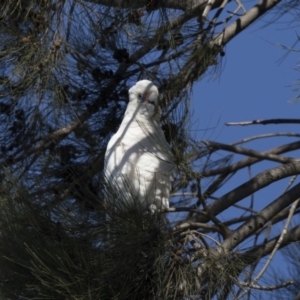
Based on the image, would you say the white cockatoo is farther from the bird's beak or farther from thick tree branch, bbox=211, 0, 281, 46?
thick tree branch, bbox=211, 0, 281, 46

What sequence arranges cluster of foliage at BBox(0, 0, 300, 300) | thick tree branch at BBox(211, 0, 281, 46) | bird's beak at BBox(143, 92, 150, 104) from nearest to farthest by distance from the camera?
cluster of foliage at BBox(0, 0, 300, 300) < bird's beak at BBox(143, 92, 150, 104) < thick tree branch at BBox(211, 0, 281, 46)

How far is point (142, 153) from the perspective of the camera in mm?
2998

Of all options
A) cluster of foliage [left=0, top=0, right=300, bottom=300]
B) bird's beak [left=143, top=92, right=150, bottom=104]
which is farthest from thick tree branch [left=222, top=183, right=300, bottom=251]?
bird's beak [left=143, top=92, right=150, bottom=104]

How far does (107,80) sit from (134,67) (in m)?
0.09

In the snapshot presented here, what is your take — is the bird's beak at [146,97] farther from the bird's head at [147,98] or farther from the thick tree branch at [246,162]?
the thick tree branch at [246,162]

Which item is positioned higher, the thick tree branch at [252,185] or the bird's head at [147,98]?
the bird's head at [147,98]

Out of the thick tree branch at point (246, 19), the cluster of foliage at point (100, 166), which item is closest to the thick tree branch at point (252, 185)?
the cluster of foliage at point (100, 166)

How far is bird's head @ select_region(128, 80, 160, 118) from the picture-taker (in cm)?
310

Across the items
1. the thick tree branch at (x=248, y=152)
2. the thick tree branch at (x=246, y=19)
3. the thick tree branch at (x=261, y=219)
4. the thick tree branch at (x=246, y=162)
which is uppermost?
the thick tree branch at (x=246, y=19)

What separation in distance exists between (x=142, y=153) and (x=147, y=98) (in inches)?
7.0

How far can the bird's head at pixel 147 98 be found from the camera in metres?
3.10

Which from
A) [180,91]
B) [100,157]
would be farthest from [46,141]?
[180,91]

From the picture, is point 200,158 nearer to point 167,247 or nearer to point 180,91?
point 180,91

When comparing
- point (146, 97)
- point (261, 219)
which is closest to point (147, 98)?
point (146, 97)
